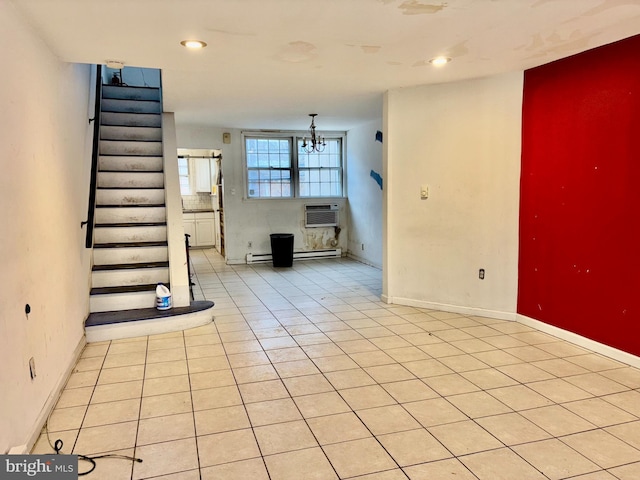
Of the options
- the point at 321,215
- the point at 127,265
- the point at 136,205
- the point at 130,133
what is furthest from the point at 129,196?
the point at 321,215

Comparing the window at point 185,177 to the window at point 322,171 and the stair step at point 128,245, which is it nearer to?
the window at point 322,171

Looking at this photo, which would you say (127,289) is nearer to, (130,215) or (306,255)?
(130,215)

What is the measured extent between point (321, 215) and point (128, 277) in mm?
4326

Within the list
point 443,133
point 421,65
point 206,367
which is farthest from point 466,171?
point 206,367

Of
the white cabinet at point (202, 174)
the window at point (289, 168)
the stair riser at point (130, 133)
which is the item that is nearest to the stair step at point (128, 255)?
the stair riser at point (130, 133)

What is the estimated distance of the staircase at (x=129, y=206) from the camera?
4184mm

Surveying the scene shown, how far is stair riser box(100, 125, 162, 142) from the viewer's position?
5559 millimetres

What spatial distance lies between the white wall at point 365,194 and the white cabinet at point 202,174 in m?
3.36

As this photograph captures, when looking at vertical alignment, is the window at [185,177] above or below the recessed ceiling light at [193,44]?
Answer: below

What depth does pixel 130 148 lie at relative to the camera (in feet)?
18.1

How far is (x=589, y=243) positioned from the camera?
3352 mm

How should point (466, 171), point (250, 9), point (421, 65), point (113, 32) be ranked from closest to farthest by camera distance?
point (250, 9) → point (113, 32) → point (421, 65) → point (466, 171)

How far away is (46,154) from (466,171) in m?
3.52

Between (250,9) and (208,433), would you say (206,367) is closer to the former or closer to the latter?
(208,433)
